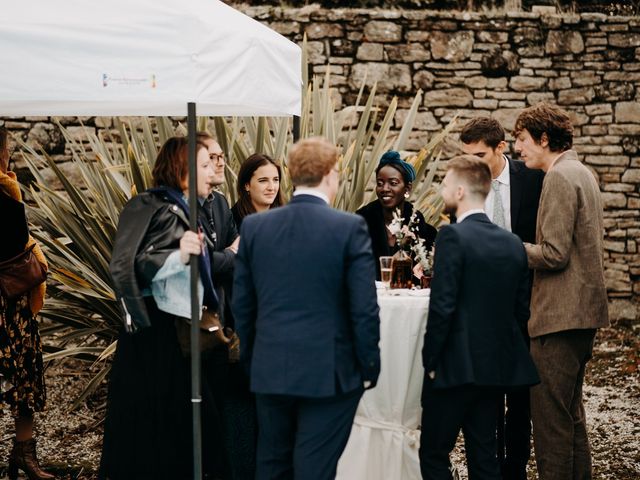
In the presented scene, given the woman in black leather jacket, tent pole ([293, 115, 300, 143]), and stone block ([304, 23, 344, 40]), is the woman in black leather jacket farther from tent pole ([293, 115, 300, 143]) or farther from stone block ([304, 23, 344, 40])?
stone block ([304, 23, 344, 40])

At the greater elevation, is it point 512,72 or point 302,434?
point 512,72

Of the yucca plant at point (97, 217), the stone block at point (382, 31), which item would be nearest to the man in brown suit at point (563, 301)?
the yucca plant at point (97, 217)

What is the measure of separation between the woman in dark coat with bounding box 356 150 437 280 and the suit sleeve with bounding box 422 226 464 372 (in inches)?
48.7

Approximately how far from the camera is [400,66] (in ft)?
27.6

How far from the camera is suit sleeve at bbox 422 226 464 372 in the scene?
3229mm

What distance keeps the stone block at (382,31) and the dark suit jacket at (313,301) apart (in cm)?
569

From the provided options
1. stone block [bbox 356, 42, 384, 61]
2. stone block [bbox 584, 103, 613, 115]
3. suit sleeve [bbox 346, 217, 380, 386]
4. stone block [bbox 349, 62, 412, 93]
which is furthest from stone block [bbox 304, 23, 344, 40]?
suit sleeve [bbox 346, 217, 380, 386]

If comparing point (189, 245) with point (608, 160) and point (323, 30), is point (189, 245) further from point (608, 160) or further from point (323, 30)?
point (608, 160)

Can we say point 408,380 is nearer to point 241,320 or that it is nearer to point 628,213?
point 241,320

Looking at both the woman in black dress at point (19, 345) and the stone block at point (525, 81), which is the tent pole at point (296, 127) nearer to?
the woman in black dress at point (19, 345)

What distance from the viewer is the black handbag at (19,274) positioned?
4141 mm

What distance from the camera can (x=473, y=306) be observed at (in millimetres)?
3283

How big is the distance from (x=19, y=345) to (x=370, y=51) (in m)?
5.24

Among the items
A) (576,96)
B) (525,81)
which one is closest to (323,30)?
(525,81)
